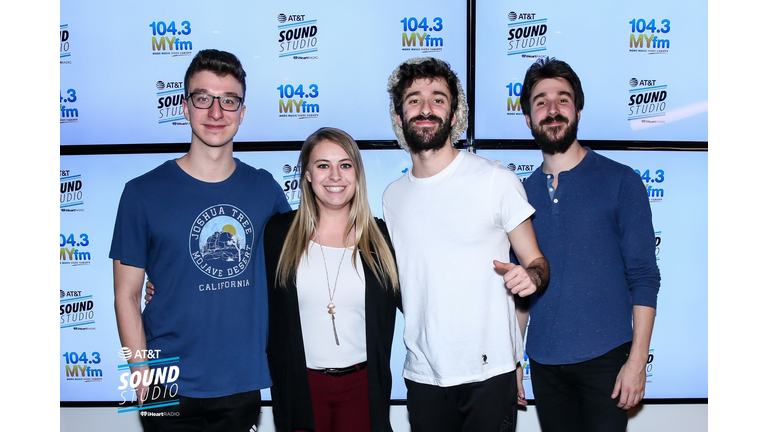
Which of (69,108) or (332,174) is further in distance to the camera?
(69,108)

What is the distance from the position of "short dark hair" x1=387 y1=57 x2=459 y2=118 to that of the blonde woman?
1.02ft

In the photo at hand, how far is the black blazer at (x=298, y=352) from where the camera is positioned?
169 centimetres

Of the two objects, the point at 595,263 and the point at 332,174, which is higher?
the point at 332,174

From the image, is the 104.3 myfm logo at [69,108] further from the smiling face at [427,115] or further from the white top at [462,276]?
the white top at [462,276]

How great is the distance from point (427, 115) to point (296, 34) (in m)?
1.16

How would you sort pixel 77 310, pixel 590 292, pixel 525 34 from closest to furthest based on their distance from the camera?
pixel 590 292 → pixel 525 34 → pixel 77 310

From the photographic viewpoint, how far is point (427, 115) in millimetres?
1818

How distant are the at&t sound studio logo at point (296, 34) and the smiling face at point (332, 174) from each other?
0.96m

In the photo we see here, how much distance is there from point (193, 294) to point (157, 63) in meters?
1.58

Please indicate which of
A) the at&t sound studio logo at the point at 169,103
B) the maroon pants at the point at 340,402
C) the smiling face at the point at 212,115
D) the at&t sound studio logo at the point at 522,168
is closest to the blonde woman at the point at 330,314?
the maroon pants at the point at 340,402

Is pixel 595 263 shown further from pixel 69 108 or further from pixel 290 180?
pixel 69 108

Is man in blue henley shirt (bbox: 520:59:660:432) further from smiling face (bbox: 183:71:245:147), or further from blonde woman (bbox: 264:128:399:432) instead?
smiling face (bbox: 183:71:245:147)

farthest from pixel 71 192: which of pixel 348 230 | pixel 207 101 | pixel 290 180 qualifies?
pixel 348 230

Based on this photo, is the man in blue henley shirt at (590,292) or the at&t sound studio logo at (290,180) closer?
the man in blue henley shirt at (590,292)
